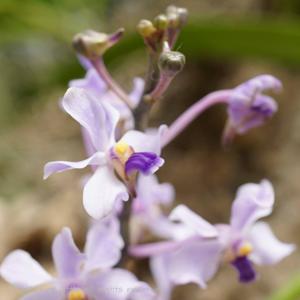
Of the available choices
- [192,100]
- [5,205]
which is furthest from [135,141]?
[192,100]

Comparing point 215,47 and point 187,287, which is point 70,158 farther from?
point 187,287

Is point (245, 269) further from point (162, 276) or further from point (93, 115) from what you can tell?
point (93, 115)

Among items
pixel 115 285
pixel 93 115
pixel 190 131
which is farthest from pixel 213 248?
pixel 190 131

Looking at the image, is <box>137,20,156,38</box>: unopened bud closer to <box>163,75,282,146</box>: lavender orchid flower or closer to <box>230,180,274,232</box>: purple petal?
<box>163,75,282,146</box>: lavender orchid flower

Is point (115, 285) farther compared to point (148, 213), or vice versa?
point (148, 213)

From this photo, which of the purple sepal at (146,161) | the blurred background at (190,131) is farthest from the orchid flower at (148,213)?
the blurred background at (190,131)

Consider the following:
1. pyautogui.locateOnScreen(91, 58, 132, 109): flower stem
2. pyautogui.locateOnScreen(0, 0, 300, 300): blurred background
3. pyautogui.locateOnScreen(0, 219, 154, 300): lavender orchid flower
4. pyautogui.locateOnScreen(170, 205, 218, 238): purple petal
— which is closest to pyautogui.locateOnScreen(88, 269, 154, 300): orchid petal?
pyautogui.locateOnScreen(0, 219, 154, 300): lavender orchid flower
